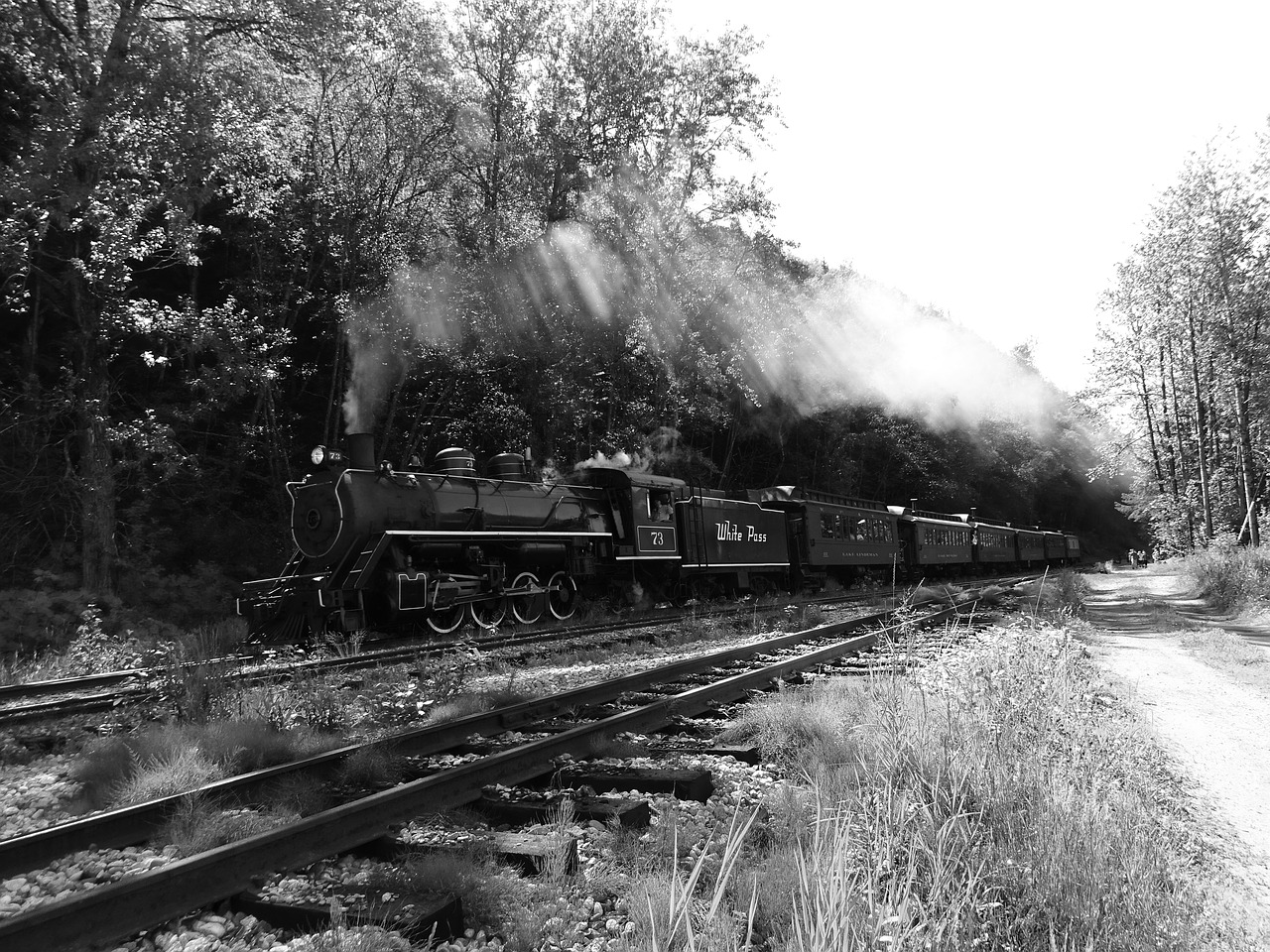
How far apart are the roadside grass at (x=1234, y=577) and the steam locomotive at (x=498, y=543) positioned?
29.9ft

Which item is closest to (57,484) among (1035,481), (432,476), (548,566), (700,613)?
(432,476)

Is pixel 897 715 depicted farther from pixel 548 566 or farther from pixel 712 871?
pixel 548 566

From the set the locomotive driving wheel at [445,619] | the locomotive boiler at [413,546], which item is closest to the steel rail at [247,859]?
the locomotive boiler at [413,546]

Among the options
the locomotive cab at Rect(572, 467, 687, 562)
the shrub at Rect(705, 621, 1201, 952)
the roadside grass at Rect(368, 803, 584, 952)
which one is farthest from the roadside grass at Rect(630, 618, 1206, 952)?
the locomotive cab at Rect(572, 467, 687, 562)

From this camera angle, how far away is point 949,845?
9.48 ft

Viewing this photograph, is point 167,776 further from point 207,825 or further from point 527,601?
point 527,601

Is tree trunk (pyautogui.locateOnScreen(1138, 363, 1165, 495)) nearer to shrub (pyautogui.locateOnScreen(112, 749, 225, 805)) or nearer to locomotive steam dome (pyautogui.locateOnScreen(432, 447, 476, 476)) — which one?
locomotive steam dome (pyautogui.locateOnScreen(432, 447, 476, 476))

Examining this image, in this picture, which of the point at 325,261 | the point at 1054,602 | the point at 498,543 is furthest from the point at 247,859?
the point at 325,261

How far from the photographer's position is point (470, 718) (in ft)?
18.1

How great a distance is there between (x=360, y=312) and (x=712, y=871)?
1660 cm

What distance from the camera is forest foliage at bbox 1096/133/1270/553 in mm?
21484

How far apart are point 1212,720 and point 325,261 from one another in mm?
19020

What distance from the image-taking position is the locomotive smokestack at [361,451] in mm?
11898

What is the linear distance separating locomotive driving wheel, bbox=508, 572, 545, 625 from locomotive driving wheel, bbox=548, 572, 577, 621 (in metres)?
0.38
